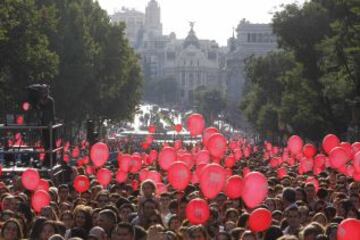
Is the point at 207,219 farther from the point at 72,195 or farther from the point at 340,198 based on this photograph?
the point at 72,195

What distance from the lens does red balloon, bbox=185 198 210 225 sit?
38.3 feet

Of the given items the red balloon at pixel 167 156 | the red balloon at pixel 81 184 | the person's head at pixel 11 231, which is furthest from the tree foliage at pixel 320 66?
the person's head at pixel 11 231

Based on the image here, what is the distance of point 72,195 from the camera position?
15.9m

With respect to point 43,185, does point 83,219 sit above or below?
below

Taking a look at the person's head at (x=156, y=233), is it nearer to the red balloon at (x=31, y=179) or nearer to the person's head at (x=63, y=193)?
the red balloon at (x=31, y=179)

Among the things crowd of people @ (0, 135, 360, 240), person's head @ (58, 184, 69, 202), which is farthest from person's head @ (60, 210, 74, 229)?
person's head @ (58, 184, 69, 202)

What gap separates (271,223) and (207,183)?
1.35 m

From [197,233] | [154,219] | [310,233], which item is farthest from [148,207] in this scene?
[310,233]

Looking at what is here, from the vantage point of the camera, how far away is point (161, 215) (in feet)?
42.0

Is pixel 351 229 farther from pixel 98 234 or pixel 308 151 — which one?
pixel 308 151

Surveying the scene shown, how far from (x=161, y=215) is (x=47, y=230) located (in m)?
2.19

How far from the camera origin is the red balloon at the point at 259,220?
1137 cm

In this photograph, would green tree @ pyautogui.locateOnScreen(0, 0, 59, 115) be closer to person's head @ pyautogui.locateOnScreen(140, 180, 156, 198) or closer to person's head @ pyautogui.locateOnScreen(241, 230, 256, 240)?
person's head @ pyautogui.locateOnScreen(140, 180, 156, 198)

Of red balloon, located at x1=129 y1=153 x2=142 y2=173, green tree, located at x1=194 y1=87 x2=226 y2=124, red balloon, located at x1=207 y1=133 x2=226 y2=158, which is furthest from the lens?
green tree, located at x1=194 y1=87 x2=226 y2=124
